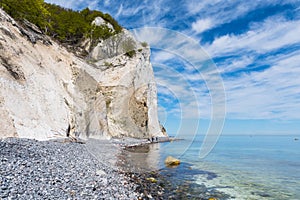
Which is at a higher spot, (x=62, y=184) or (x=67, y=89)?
(x=67, y=89)

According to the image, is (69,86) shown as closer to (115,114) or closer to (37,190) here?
(115,114)

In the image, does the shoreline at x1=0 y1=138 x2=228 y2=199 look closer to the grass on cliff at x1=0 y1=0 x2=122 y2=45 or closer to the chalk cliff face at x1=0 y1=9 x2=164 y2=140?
the chalk cliff face at x1=0 y1=9 x2=164 y2=140

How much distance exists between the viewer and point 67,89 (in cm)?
1959

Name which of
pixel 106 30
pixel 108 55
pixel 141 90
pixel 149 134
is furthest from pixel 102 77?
pixel 149 134

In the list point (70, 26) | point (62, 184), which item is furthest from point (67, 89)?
point (70, 26)

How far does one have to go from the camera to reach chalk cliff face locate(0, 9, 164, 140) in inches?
498

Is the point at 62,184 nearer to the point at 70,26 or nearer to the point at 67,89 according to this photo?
the point at 67,89

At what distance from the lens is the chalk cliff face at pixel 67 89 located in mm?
12656

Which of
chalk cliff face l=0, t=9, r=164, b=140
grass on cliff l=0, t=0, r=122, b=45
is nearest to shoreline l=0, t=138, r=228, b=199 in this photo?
chalk cliff face l=0, t=9, r=164, b=140

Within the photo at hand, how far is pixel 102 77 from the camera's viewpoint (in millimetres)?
30984

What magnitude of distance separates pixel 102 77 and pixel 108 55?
5.42 m

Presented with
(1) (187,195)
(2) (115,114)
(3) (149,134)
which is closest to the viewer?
(1) (187,195)

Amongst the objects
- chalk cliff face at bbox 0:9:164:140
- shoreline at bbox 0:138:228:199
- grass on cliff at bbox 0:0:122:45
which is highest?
grass on cliff at bbox 0:0:122:45

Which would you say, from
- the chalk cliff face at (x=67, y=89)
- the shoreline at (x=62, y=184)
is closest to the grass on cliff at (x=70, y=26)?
the chalk cliff face at (x=67, y=89)
